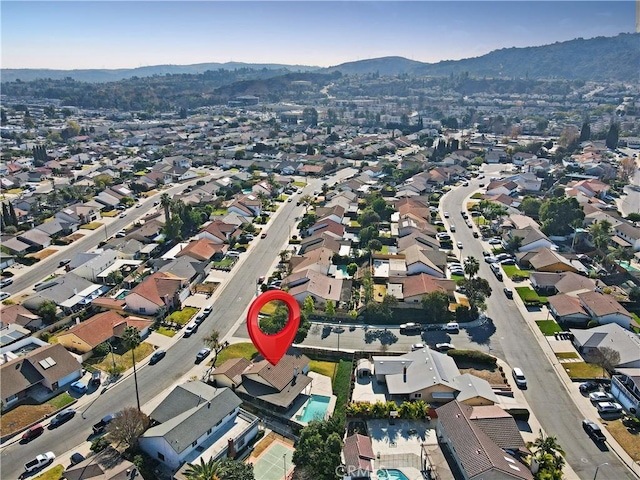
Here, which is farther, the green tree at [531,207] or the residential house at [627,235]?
the green tree at [531,207]

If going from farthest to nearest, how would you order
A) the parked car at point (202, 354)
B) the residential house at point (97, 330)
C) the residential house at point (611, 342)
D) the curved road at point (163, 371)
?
the residential house at point (97, 330)
the parked car at point (202, 354)
the residential house at point (611, 342)
the curved road at point (163, 371)

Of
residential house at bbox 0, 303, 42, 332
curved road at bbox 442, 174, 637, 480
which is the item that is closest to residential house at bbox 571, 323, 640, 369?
curved road at bbox 442, 174, 637, 480

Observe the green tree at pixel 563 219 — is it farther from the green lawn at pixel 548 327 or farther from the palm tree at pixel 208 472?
the palm tree at pixel 208 472

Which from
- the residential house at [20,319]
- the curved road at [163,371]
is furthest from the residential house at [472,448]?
the residential house at [20,319]

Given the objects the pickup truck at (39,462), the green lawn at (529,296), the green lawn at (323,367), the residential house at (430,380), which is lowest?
the green lawn at (323,367)

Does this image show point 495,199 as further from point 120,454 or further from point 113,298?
point 120,454

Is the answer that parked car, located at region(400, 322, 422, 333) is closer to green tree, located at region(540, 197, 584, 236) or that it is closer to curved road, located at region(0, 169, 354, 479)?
curved road, located at region(0, 169, 354, 479)
